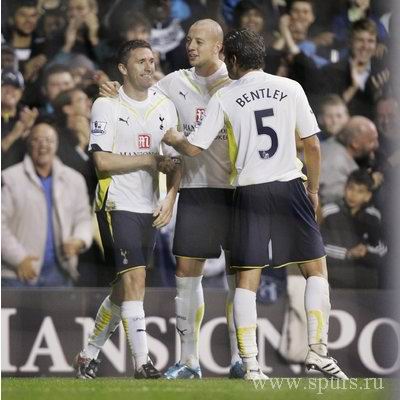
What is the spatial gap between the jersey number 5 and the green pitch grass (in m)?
0.80

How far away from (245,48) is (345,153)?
123 cm

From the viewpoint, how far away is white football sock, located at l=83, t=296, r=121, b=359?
15.7 ft

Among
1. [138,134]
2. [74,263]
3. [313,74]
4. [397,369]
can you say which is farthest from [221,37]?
[397,369]

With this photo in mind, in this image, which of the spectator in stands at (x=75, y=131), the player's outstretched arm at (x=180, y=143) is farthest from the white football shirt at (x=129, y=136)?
the spectator in stands at (x=75, y=131)

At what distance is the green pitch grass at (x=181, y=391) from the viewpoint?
157 inches

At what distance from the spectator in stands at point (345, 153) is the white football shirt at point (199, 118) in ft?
2.86

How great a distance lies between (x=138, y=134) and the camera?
183 inches

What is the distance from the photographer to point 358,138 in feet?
17.8

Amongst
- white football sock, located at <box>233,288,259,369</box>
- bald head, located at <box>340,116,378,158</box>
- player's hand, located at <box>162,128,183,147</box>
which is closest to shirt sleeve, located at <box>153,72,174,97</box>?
player's hand, located at <box>162,128,183,147</box>

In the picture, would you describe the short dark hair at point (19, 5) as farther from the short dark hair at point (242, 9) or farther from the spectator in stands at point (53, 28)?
the short dark hair at point (242, 9)

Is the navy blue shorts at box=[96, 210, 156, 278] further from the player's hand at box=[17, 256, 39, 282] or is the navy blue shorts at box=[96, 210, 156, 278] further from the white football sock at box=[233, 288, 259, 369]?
the player's hand at box=[17, 256, 39, 282]

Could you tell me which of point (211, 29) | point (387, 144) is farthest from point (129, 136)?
point (387, 144)

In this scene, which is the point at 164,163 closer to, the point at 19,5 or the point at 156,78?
the point at 156,78

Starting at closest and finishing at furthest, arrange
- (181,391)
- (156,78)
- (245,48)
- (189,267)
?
1. (181,391)
2. (245,48)
3. (189,267)
4. (156,78)
